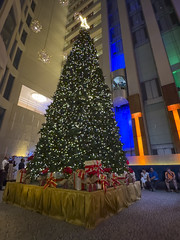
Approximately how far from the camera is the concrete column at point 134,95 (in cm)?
875

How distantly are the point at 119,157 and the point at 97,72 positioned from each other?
3.56m

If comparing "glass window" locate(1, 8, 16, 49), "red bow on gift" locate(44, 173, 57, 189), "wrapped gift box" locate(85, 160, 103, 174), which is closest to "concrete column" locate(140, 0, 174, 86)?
"wrapped gift box" locate(85, 160, 103, 174)

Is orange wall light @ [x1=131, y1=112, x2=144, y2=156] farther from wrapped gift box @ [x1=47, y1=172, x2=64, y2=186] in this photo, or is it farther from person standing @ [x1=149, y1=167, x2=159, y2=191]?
wrapped gift box @ [x1=47, y1=172, x2=64, y2=186]

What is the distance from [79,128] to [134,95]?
7.42 m

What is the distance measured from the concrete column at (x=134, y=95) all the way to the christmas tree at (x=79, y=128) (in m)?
5.04

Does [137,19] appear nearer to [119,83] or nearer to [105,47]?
[105,47]

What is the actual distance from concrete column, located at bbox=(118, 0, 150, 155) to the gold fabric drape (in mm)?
5696

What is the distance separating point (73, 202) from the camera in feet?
7.84

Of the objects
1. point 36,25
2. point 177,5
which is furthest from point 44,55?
point 177,5

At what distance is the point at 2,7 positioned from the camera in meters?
5.80

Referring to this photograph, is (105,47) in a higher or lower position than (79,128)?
higher

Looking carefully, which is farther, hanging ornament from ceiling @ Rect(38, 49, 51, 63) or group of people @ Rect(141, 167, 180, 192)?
hanging ornament from ceiling @ Rect(38, 49, 51, 63)

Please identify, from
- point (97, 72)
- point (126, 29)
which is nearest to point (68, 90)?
point (97, 72)

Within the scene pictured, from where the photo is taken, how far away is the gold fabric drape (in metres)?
2.22
